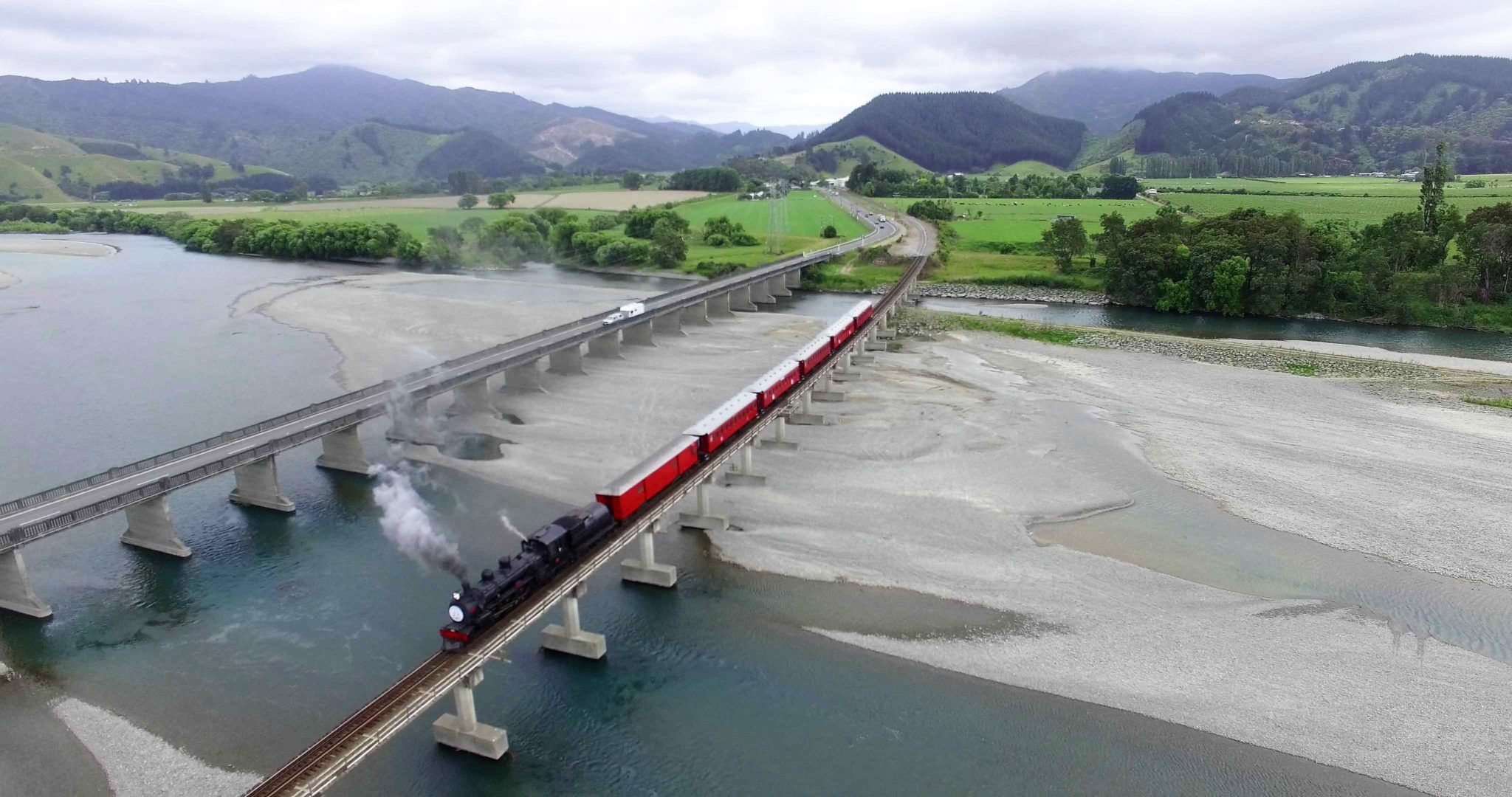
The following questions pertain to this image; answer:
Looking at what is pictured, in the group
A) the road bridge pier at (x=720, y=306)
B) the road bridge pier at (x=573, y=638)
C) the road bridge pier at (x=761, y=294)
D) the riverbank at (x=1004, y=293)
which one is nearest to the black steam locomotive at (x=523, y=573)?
the road bridge pier at (x=573, y=638)

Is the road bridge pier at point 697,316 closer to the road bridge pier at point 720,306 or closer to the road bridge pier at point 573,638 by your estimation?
the road bridge pier at point 720,306

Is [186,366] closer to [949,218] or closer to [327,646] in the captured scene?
[327,646]

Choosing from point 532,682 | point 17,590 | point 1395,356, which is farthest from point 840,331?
point 1395,356

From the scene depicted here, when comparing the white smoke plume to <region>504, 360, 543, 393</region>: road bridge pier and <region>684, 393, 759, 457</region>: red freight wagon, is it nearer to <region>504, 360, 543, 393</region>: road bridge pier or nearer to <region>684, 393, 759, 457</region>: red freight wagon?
<region>684, 393, 759, 457</region>: red freight wagon

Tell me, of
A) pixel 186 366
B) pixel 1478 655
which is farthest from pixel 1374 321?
pixel 186 366

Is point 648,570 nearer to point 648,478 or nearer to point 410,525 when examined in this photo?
point 648,478

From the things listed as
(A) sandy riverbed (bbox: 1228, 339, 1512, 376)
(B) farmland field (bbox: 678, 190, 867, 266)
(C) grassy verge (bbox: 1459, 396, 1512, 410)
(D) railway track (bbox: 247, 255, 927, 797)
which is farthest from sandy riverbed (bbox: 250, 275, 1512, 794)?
(B) farmland field (bbox: 678, 190, 867, 266)
